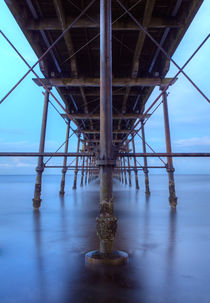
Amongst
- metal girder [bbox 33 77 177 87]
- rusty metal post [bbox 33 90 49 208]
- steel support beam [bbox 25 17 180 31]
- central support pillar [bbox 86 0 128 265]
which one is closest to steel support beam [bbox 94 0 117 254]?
central support pillar [bbox 86 0 128 265]

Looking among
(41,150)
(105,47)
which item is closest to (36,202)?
(41,150)

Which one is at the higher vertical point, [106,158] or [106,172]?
[106,158]

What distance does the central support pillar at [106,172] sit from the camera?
3.96m

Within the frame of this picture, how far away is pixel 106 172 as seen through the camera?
3986 millimetres

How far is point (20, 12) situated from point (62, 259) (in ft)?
18.0

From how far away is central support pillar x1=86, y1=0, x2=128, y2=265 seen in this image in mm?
3961

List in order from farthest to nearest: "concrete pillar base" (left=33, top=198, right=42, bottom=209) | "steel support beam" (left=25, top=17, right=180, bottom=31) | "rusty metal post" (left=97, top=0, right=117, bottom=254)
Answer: "concrete pillar base" (left=33, top=198, right=42, bottom=209), "steel support beam" (left=25, top=17, right=180, bottom=31), "rusty metal post" (left=97, top=0, right=117, bottom=254)

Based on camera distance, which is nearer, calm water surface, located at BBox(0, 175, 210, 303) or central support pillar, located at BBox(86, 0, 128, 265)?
calm water surface, located at BBox(0, 175, 210, 303)

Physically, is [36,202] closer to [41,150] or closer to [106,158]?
[41,150]

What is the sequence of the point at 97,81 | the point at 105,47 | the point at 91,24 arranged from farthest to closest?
the point at 97,81 < the point at 91,24 < the point at 105,47

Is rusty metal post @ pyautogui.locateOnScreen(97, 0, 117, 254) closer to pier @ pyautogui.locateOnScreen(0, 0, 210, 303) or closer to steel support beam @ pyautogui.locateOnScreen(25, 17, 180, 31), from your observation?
pier @ pyautogui.locateOnScreen(0, 0, 210, 303)

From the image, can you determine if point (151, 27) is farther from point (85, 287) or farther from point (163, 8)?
point (85, 287)

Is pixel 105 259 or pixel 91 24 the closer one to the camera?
pixel 105 259

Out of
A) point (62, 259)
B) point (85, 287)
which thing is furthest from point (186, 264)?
point (62, 259)
